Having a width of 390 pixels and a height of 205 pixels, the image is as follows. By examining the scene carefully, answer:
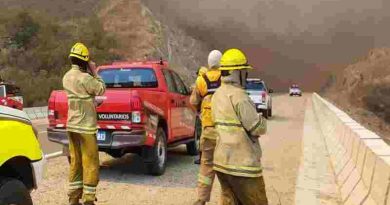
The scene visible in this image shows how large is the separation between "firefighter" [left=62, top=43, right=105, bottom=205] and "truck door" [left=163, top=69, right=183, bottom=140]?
306 cm

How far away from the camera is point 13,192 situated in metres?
4.70

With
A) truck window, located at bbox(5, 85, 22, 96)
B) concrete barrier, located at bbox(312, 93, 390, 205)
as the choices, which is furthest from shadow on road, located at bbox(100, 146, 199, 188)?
truck window, located at bbox(5, 85, 22, 96)

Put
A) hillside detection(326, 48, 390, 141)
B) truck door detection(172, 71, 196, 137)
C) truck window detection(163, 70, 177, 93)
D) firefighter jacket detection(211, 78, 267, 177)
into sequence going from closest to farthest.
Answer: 1. firefighter jacket detection(211, 78, 267, 177)
2. truck window detection(163, 70, 177, 93)
3. truck door detection(172, 71, 196, 137)
4. hillside detection(326, 48, 390, 141)

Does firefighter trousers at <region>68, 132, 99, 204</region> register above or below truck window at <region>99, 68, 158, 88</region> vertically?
below

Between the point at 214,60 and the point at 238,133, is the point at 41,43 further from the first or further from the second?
the point at 238,133

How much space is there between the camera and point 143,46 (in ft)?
196

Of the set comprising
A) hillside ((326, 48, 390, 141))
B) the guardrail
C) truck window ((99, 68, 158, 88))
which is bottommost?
hillside ((326, 48, 390, 141))

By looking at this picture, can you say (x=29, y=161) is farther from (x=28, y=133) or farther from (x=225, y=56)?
(x=225, y=56)

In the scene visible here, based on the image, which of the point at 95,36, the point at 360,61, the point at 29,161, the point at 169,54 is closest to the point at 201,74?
the point at 29,161

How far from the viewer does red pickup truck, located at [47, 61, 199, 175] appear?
8.66 metres

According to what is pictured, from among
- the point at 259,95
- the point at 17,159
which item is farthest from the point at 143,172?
the point at 259,95

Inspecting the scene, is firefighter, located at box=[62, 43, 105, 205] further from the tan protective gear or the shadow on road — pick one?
the shadow on road

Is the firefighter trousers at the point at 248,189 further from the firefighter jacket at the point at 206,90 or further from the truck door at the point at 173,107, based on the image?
the truck door at the point at 173,107

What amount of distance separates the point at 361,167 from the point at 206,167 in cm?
194
